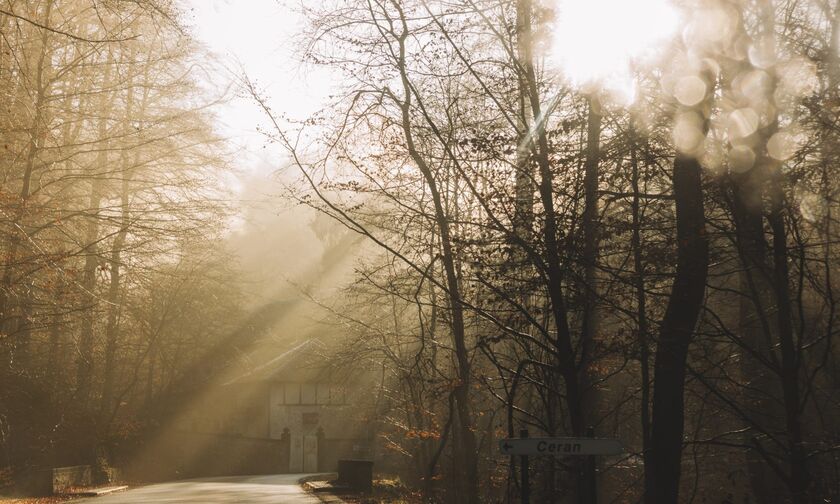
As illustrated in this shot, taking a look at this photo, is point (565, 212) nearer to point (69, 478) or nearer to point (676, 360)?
point (676, 360)

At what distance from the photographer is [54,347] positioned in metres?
27.5

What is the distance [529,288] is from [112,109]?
15.2 metres

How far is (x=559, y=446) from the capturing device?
24.5 feet

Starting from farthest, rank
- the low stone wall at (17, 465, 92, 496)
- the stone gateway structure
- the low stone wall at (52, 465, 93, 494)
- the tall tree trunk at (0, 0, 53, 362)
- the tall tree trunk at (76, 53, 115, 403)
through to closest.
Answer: the stone gateway structure → the low stone wall at (52, 465, 93, 494) → the low stone wall at (17, 465, 92, 496) → the tall tree trunk at (76, 53, 115, 403) → the tall tree trunk at (0, 0, 53, 362)

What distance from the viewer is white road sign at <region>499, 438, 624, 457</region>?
7.41m

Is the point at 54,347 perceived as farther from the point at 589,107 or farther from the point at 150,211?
the point at 589,107

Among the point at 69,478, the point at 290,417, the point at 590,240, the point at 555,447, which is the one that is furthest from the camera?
the point at 290,417

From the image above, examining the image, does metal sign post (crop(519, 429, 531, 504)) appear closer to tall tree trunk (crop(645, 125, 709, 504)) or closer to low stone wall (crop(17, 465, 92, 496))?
tall tree trunk (crop(645, 125, 709, 504))

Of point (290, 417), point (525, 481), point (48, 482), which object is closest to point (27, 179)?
point (48, 482)

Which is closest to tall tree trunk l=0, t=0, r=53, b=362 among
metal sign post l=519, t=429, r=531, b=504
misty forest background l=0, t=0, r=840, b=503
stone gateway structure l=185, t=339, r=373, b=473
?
misty forest background l=0, t=0, r=840, b=503

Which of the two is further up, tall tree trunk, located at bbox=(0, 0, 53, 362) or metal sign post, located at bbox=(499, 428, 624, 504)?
tall tree trunk, located at bbox=(0, 0, 53, 362)

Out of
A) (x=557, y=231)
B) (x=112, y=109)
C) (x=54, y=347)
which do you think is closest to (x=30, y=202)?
(x=112, y=109)

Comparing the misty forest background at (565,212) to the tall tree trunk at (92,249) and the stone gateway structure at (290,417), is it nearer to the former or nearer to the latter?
the tall tree trunk at (92,249)

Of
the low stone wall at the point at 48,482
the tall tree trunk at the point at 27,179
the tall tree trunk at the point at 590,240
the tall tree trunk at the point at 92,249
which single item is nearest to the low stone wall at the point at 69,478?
the low stone wall at the point at 48,482
